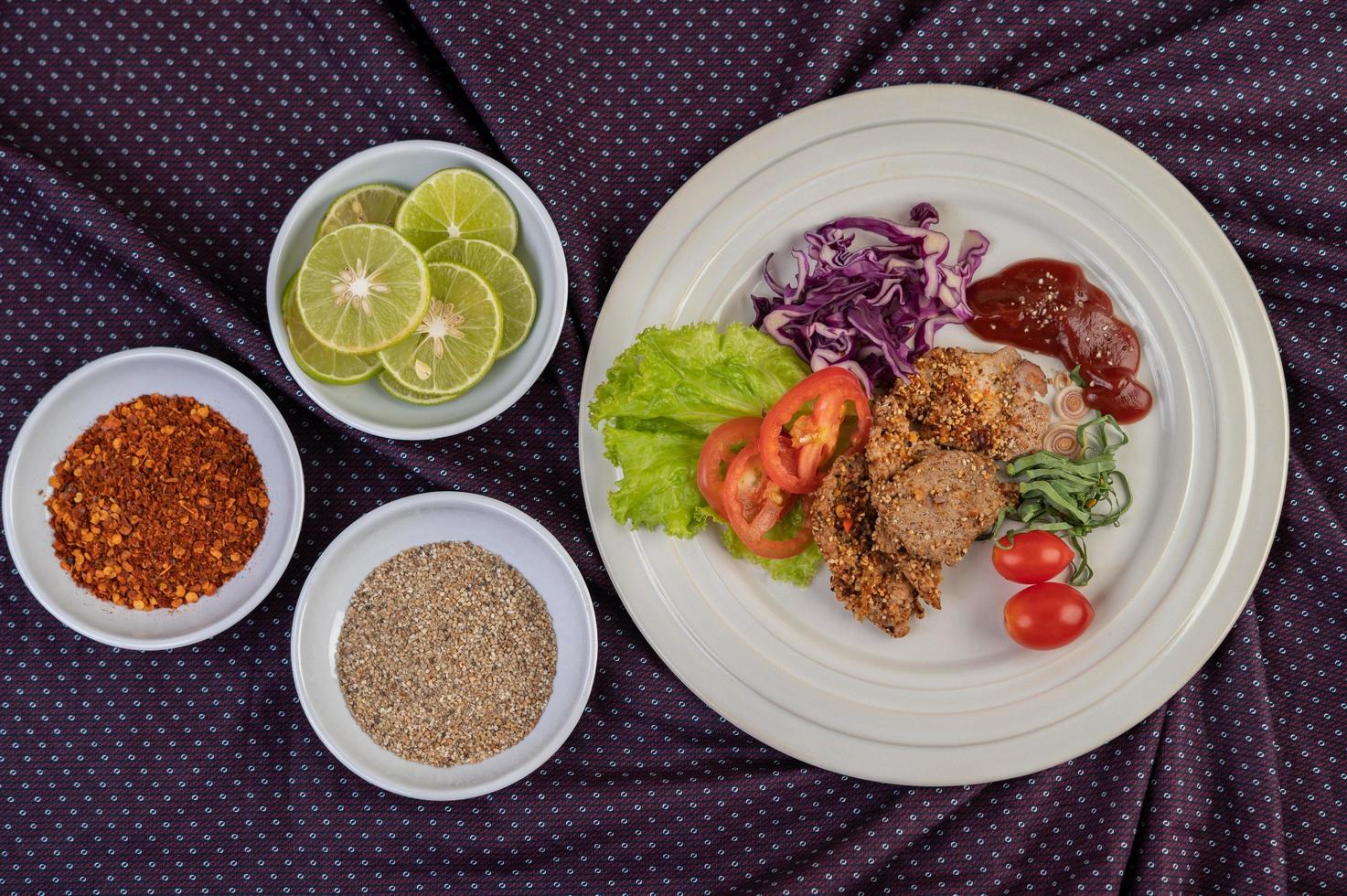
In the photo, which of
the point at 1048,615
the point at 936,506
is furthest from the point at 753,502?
the point at 1048,615

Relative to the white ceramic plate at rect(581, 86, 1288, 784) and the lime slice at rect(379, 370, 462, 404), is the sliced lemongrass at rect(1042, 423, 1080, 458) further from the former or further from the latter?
the lime slice at rect(379, 370, 462, 404)

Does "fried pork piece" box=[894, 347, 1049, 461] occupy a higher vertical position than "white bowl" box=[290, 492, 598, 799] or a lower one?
higher

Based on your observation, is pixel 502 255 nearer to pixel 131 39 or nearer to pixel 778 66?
pixel 778 66

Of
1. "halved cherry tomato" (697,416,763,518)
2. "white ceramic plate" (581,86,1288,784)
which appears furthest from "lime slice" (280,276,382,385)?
"halved cherry tomato" (697,416,763,518)

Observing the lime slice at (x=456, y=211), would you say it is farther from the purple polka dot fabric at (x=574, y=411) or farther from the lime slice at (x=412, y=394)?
the lime slice at (x=412, y=394)

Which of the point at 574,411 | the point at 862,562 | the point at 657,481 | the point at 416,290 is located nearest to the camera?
the point at 416,290

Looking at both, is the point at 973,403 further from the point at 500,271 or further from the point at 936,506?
the point at 500,271

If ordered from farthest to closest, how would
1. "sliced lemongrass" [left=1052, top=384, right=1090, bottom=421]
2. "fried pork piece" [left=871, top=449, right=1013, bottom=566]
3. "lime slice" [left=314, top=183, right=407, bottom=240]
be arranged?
"sliced lemongrass" [left=1052, top=384, right=1090, bottom=421] < "lime slice" [left=314, top=183, right=407, bottom=240] < "fried pork piece" [left=871, top=449, right=1013, bottom=566]
